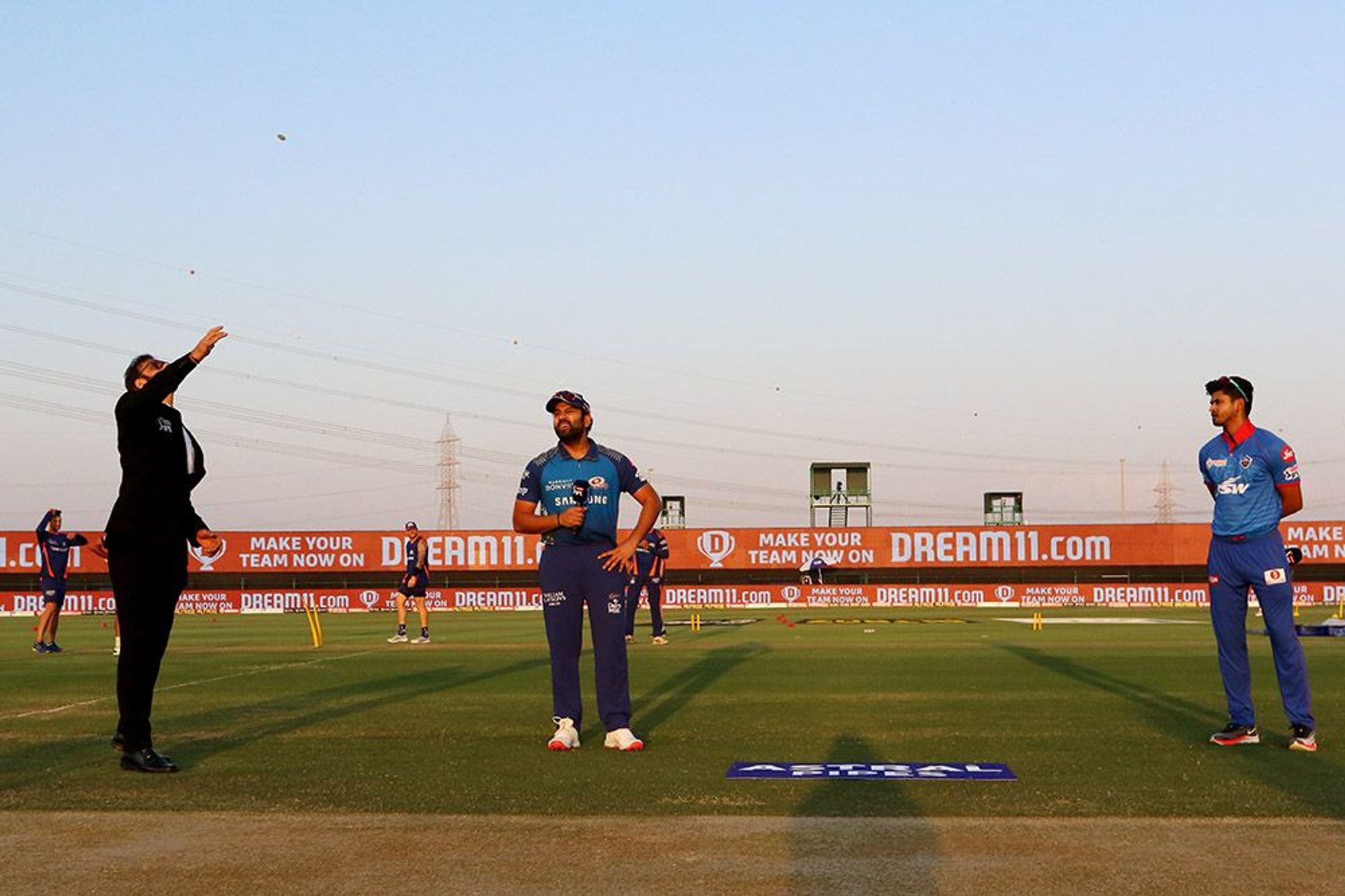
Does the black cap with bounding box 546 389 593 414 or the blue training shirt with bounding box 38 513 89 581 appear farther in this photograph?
the blue training shirt with bounding box 38 513 89 581

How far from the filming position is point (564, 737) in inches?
345

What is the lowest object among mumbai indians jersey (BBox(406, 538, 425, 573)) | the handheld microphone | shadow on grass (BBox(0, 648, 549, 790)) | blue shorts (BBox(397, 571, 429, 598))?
shadow on grass (BBox(0, 648, 549, 790))

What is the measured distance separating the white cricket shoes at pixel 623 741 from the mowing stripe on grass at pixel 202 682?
500 centimetres

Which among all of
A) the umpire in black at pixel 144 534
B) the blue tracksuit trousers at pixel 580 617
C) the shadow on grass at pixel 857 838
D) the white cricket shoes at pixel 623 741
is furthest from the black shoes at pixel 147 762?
the shadow on grass at pixel 857 838

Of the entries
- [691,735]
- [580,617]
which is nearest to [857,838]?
[580,617]

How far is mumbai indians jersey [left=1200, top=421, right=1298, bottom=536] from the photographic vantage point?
894 centimetres

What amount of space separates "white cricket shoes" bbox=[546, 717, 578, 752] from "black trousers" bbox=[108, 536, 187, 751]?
2.33 meters

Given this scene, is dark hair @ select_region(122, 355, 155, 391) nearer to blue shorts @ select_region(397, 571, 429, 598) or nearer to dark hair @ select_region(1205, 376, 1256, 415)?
dark hair @ select_region(1205, 376, 1256, 415)

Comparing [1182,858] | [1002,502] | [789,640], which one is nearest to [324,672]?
[789,640]

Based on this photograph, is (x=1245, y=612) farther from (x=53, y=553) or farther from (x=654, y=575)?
(x=53, y=553)

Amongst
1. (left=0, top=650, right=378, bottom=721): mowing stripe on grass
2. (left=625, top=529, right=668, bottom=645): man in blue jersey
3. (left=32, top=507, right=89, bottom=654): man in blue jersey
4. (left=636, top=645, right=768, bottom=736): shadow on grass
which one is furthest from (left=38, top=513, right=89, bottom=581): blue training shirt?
(left=636, top=645, right=768, bottom=736): shadow on grass

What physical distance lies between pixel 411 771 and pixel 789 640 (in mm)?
16434

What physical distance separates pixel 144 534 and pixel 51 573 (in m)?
15.9

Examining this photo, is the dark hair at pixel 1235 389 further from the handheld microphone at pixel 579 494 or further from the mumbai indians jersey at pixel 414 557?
the mumbai indians jersey at pixel 414 557
